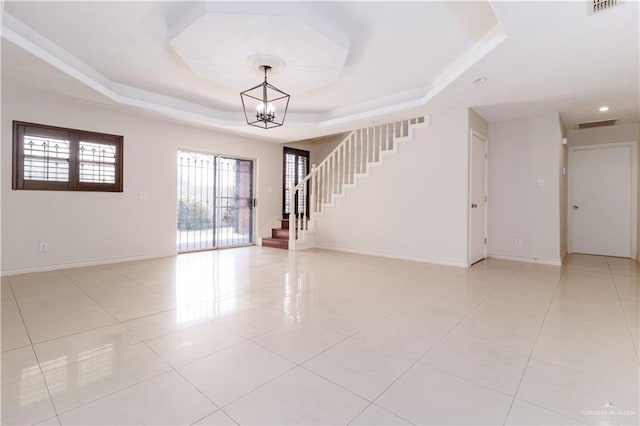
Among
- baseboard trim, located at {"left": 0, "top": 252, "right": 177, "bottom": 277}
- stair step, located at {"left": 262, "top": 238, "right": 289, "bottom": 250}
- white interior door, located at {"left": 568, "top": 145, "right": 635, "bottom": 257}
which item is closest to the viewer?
baseboard trim, located at {"left": 0, "top": 252, "right": 177, "bottom": 277}

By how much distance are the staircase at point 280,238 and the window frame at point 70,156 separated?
3102mm

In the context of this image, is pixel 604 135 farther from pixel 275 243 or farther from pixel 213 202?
pixel 213 202

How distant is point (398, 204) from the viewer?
5.63m

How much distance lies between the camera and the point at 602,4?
2.29 m

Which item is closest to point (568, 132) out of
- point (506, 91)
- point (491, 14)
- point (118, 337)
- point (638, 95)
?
point (638, 95)

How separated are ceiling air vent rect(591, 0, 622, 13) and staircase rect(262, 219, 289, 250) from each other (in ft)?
18.7

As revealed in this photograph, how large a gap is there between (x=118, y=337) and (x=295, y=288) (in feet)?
6.05

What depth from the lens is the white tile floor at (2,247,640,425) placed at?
152 centimetres

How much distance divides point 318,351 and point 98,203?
4.77 metres

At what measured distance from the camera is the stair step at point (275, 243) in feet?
22.2

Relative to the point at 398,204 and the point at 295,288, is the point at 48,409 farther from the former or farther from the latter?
the point at 398,204

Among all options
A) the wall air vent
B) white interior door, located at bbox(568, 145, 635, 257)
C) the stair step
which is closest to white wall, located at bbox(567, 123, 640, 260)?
white interior door, located at bbox(568, 145, 635, 257)

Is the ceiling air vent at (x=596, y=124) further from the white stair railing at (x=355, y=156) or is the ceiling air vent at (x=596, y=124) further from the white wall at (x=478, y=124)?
the white stair railing at (x=355, y=156)

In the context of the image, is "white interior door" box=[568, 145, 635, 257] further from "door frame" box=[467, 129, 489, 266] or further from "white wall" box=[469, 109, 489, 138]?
"white wall" box=[469, 109, 489, 138]
